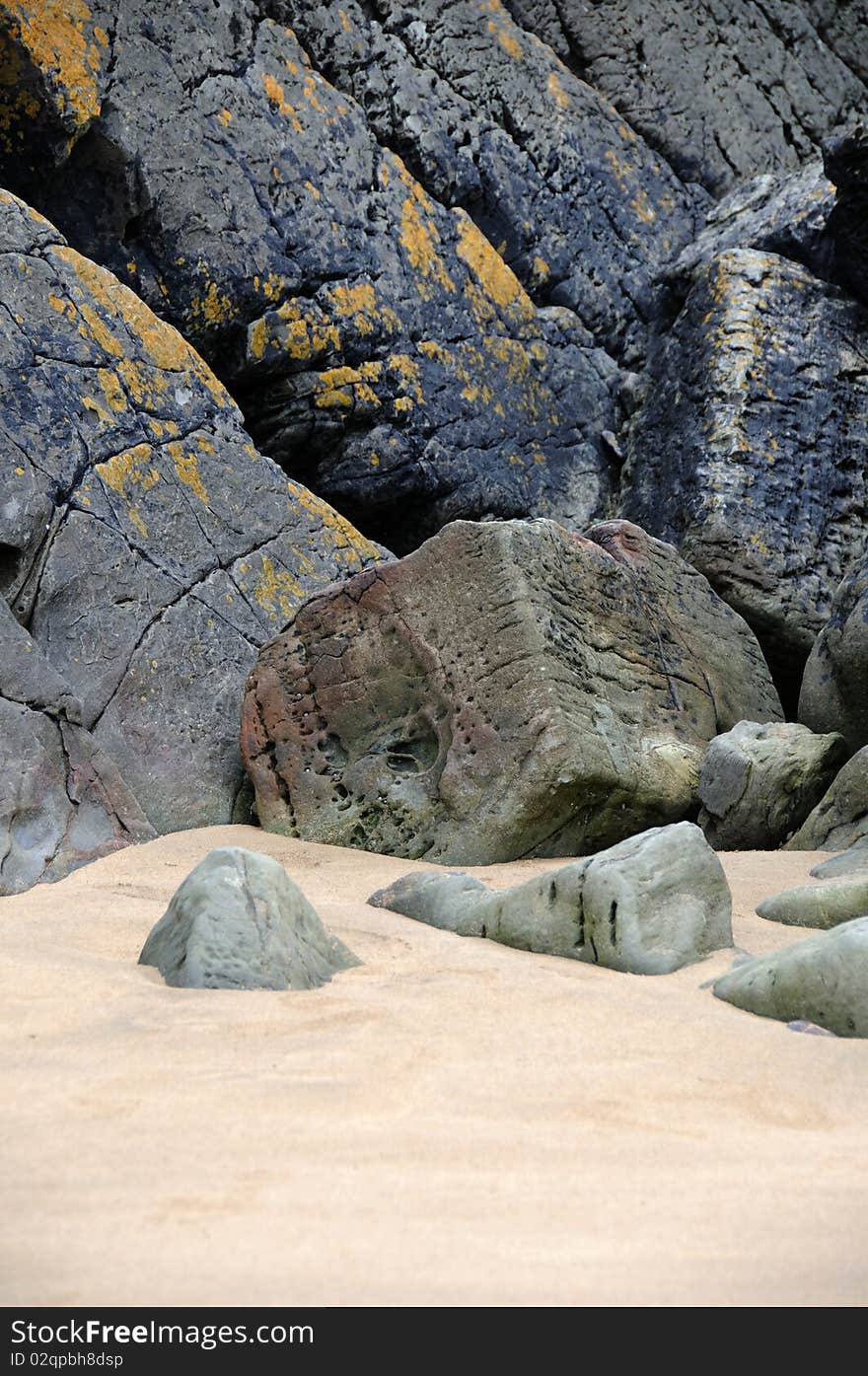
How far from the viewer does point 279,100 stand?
667cm

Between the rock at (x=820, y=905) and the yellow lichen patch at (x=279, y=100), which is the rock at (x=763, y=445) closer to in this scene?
the yellow lichen patch at (x=279, y=100)

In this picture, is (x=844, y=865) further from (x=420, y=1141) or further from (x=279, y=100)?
(x=279, y=100)

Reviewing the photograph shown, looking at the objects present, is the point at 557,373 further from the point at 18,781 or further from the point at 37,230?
the point at 18,781

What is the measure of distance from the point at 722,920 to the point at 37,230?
13.0 feet

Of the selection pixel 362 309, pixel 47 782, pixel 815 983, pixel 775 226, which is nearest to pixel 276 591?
pixel 47 782

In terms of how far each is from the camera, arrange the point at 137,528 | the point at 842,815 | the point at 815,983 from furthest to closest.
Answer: the point at 137,528
the point at 842,815
the point at 815,983

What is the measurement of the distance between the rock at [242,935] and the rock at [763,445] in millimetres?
4313

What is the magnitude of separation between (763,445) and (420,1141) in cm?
573

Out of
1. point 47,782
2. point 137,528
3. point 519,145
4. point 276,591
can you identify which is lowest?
point 47,782

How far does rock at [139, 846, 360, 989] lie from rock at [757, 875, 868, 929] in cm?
110

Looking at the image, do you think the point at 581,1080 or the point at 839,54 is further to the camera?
the point at 839,54

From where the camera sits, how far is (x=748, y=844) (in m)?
4.19

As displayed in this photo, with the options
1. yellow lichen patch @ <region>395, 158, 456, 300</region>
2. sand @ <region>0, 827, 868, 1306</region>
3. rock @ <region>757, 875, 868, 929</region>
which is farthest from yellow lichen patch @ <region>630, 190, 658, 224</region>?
sand @ <region>0, 827, 868, 1306</region>
